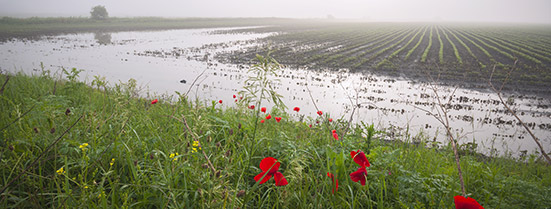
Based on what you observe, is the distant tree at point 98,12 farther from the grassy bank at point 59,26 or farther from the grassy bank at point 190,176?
the grassy bank at point 190,176

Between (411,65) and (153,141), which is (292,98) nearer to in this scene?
(153,141)

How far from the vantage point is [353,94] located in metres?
10.2

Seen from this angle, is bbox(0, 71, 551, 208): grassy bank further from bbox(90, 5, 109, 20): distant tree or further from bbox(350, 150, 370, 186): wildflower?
bbox(90, 5, 109, 20): distant tree

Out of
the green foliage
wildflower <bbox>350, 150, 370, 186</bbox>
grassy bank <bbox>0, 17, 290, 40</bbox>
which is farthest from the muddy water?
grassy bank <bbox>0, 17, 290, 40</bbox>

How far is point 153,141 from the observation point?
240 cm

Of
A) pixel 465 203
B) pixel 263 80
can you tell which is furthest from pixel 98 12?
pixel 465 203

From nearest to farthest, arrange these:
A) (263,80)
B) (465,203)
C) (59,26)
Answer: (465,203) < (263,80) < (59,26)

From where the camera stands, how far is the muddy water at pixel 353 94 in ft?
21.9

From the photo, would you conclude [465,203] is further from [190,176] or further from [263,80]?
[190,176]

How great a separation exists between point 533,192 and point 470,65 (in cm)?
1677

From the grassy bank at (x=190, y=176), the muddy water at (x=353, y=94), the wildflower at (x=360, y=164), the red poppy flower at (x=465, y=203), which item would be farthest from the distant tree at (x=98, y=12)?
the red poppy flower at (x=465, y=203)

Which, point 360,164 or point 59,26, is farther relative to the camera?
point 59,26

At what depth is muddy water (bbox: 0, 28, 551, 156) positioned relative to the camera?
21.9 feet

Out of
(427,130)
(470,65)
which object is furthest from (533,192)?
(470,65)
